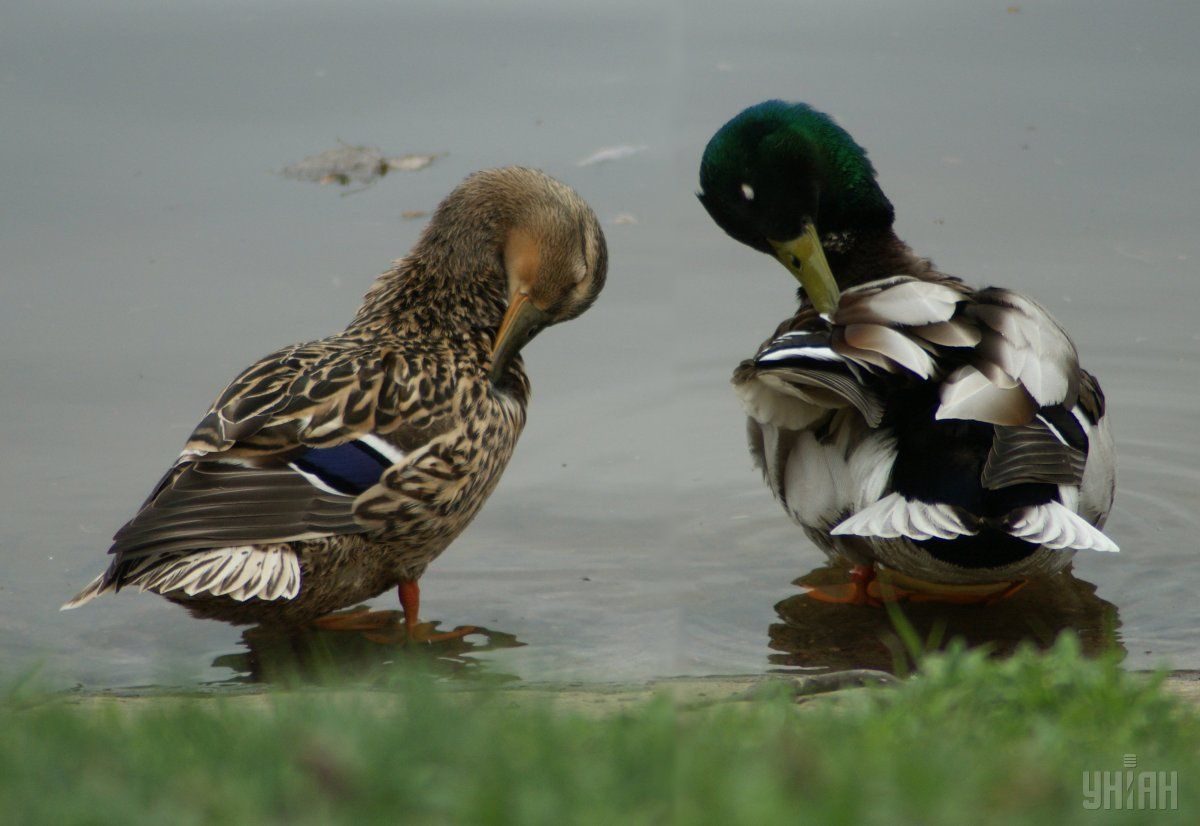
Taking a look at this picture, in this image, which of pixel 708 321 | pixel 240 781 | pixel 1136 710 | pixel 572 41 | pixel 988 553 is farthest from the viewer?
pixel 572 41

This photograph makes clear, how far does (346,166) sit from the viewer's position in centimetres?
796

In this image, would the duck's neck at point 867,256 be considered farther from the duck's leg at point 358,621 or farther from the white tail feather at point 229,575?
the white tail feather at point 229,575

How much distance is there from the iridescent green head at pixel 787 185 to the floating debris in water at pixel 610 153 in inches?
70.7

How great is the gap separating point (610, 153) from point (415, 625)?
12.0 feet

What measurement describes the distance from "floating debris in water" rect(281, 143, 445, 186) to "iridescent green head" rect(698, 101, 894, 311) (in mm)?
2319

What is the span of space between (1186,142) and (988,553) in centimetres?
430

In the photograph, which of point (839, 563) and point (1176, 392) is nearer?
point (839, 563)

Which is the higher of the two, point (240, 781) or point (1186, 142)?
point (1186, 142)

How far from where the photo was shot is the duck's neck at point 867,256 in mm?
5934

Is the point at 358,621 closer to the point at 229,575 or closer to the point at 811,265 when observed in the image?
the point at 229,575

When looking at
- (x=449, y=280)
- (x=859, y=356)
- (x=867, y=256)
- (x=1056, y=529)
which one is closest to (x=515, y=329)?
(x=449, y=280)

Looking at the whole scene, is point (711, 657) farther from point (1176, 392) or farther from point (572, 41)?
point (572, 41)

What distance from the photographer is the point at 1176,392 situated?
6426 mm

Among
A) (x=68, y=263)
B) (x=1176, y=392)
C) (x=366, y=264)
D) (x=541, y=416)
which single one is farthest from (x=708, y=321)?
(x=68, y=263)
